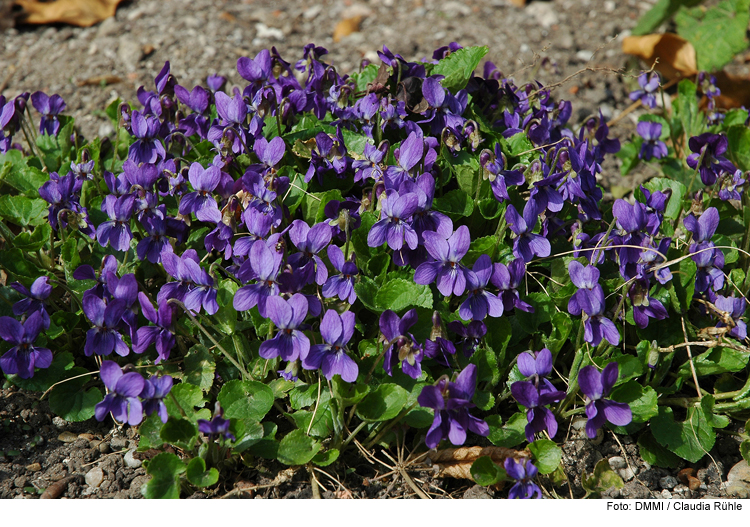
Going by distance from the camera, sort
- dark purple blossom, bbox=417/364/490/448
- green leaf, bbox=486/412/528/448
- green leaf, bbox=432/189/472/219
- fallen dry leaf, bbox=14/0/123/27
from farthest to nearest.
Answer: fallen dry leaf, bbox=14/0/123/27 < green leaf, bbox=432/189/472/219 < green leaf, bbox=486/412/528/448 < dark purple blossom, bbox=417/364/490/448

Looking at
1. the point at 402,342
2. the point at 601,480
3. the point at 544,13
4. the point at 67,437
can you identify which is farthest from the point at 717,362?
the point at 544,13

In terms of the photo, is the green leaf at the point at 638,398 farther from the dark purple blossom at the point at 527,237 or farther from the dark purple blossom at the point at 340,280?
the dark purple blossom at the point at 340,280

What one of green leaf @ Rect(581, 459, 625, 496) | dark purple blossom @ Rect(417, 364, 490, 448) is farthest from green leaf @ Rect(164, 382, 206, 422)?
green leaf @ Rect(581, 459, 625, 496)

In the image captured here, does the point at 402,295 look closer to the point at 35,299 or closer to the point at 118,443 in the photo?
the point at 118,443

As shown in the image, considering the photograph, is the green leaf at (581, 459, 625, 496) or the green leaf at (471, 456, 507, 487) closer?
the green leaf at (471, 456, 507, 487)

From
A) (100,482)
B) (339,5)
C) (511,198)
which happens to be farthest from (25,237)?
(339,5)

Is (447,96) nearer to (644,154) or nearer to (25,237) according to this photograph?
(644,154)

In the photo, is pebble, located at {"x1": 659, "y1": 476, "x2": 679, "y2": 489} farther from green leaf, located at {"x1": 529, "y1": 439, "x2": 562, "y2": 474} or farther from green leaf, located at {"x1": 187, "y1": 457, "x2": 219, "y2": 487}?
green leaf, located at {"x1": 187, "y1": 457, "x2": 219, "y2": 487}
